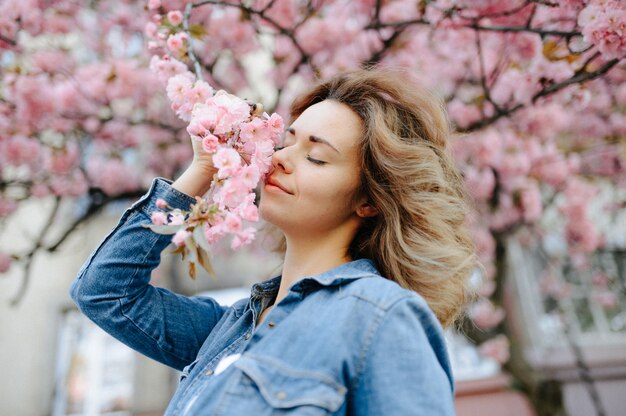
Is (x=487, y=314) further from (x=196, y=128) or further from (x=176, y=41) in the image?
(x=196, y=128)

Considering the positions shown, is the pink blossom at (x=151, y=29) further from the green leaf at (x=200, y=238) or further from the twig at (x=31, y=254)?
the twig at (x=31, y=254)

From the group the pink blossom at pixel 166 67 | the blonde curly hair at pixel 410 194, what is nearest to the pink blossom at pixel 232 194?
the blonde curly hair at pixel 410 194

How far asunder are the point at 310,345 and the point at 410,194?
63 cm

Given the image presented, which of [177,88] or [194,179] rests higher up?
[177,88]

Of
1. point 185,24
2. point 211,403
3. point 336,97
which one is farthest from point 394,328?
point 185,24

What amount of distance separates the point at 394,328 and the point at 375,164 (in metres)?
0.58

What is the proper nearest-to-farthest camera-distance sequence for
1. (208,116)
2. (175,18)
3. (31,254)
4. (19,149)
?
(208,116)
(175,18)
(31,254)
(19,149)

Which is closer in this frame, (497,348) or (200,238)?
(200,238)

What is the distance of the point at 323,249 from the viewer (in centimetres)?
139

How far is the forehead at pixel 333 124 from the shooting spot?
1.37m

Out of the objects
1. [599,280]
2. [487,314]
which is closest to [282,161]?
[487,314]

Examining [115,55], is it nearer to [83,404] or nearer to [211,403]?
[211,403]

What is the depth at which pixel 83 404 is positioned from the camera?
5.75 metres

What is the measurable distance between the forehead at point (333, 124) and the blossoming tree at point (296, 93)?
1.21m
